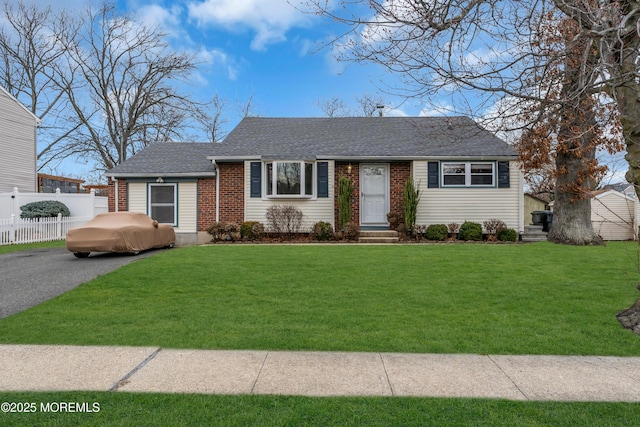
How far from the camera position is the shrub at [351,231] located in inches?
522

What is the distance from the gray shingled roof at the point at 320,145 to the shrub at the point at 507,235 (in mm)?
2712

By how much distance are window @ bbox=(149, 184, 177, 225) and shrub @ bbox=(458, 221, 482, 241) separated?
10.9 meters

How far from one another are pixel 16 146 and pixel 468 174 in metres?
22.6

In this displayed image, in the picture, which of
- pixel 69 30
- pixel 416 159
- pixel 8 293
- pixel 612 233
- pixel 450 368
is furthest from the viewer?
pixel 69 30

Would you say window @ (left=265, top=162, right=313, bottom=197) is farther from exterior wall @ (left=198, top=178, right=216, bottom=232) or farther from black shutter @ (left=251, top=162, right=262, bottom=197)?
exterior wall @ (left=198, top=178, right=216, bottom=232)

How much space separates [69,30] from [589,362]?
107 feet

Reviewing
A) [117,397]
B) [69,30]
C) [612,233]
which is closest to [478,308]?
[117,397]

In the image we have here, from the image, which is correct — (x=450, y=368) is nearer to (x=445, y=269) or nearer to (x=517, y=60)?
(x=517, y=60)

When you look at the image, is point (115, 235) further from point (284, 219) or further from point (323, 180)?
point (323, 180)

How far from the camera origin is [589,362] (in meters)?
3.67

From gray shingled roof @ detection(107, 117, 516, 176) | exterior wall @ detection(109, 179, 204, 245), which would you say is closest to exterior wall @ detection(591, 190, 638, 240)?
gray shingled roof @ detection(107, 117, 516, 176)

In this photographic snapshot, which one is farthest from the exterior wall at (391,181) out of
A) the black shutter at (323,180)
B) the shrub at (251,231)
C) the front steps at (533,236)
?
the front steps at (533,236)

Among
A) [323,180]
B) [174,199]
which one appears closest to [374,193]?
[323,180]

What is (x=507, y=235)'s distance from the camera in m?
13.6
